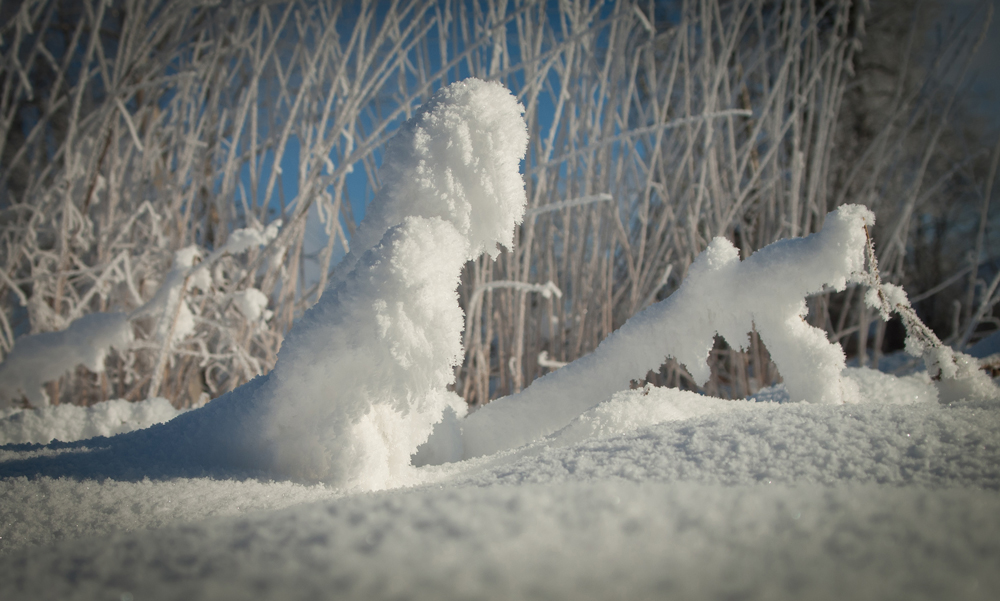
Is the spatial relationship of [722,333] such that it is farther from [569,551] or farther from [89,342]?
[89,342]

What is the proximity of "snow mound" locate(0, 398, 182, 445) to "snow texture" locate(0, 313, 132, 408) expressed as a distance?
0.06 meters

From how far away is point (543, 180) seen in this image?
106cm

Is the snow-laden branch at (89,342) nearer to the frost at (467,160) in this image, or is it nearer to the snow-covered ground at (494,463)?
the snow-covered ground at (494,463)

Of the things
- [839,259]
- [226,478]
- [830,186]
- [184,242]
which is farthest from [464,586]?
[830,186]

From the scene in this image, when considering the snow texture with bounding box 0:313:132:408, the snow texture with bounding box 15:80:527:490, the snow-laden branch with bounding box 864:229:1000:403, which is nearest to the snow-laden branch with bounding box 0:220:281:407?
the snow texture with bounding box 0:313:132:408

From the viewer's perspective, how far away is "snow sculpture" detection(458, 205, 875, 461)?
507 mm

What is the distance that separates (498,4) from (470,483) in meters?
1.05

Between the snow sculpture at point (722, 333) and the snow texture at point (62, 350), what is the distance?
562 mm

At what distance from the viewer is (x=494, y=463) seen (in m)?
0.52

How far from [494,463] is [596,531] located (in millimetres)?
292

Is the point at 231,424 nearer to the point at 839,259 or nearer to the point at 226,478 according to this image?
the point at 226,478

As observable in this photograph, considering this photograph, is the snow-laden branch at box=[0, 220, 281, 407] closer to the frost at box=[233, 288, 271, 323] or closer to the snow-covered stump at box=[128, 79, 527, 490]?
the frost at box=[233, 288, 271, 323]

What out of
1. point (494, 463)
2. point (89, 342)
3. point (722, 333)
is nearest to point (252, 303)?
point (89, 342)

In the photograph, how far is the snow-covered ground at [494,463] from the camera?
0.22 m
